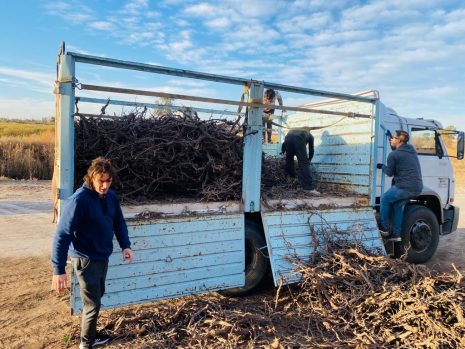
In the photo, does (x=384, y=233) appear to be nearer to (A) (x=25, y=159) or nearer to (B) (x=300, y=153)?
(B) (x=300, y=153)

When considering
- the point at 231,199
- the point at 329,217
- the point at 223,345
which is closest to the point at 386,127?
the point at 329,217

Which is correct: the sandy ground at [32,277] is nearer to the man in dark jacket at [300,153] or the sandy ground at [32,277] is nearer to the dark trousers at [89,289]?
the dark trousers at [89,289]

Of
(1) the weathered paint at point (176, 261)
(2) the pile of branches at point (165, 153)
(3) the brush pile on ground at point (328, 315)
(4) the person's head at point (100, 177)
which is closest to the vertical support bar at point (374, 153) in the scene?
(3) the brush pile on ground at point (328, 315)

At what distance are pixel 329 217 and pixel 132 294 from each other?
100 inches

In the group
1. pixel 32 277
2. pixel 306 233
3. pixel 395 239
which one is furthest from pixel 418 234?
pixel 32 277

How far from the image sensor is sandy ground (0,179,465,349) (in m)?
3.51

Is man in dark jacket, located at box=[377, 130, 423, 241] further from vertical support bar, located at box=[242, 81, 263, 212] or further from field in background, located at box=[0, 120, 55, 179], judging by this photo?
field in background, located at box=[0, 120, 55, 179]

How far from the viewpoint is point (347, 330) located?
3.51m

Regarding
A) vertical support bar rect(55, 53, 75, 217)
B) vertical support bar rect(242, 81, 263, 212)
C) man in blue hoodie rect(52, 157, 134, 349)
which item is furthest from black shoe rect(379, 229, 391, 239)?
vertical support bar rect(55, 53, 75, 217)

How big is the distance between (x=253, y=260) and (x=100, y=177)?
226 cm

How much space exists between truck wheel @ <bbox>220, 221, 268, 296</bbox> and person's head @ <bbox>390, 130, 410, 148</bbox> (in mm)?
2539

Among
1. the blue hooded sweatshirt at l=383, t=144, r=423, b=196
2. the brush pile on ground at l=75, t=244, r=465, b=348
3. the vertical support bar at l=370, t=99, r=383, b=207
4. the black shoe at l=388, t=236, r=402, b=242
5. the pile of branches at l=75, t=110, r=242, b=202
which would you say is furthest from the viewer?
the black shoe at l=388, t=236, r=402, b=242

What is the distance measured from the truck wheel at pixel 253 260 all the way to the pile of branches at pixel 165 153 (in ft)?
1.56

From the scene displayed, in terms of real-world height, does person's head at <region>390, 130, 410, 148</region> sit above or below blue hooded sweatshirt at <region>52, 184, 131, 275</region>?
above
